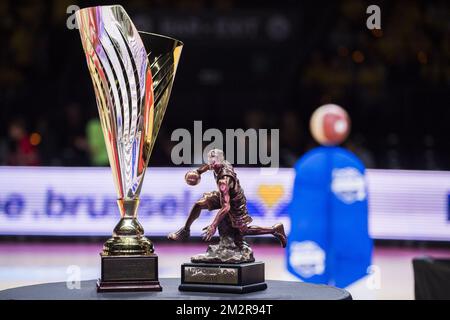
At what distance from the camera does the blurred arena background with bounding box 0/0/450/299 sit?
8477 mm

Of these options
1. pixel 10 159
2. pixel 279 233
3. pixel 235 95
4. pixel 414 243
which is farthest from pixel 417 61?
pixel 279 233

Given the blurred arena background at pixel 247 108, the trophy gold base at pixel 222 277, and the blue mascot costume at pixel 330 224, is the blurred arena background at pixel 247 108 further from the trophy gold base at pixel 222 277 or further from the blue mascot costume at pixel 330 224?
the trophy gold base at pixel 222 277

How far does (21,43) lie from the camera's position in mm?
11781

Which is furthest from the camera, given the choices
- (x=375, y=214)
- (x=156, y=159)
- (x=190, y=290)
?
(x=156, y=159)

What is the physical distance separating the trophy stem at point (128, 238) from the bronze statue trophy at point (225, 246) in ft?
0.34

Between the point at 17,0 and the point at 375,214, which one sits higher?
the point at 17,0

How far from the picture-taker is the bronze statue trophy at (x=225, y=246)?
281 cm

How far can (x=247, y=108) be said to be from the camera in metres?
10.9

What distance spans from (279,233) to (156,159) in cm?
632

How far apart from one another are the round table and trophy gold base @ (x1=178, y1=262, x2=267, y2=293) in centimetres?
2

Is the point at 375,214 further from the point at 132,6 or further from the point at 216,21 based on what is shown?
the point at 132,6

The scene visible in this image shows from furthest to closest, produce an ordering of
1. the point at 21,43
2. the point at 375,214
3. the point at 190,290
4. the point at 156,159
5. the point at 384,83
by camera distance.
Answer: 1. the point at 21,43
2. the point at 384,83
3. the point at 156,159
4. the point at 375,214
5. the point at 190,290

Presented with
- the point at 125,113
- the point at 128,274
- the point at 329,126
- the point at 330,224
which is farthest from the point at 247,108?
the point at 128,274

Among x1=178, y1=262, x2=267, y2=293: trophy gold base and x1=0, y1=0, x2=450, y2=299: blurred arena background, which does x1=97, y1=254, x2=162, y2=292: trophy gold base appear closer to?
x1=178, y1=262, x2=267, y2=293: trophy gold base
